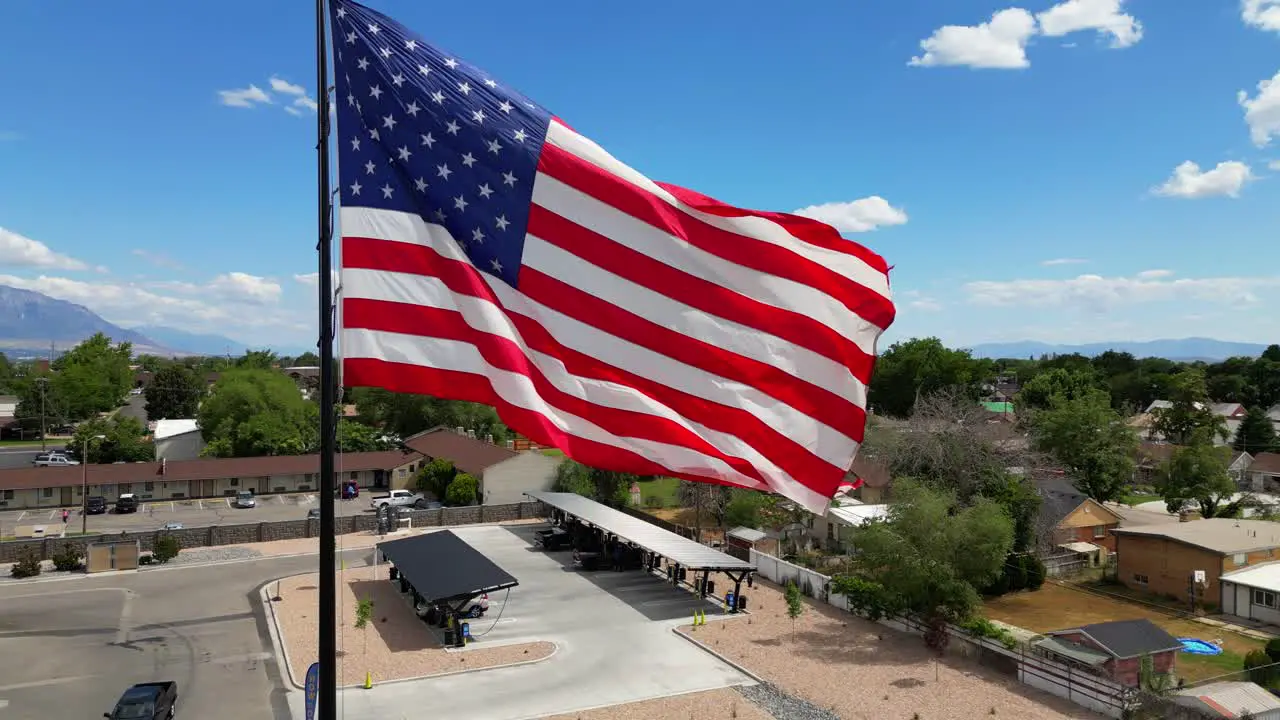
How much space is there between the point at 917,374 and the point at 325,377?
8901 cm

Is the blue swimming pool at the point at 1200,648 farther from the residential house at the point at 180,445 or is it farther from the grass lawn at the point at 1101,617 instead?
the residential house at the point at 180,445

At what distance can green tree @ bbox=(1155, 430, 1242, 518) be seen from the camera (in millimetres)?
49469

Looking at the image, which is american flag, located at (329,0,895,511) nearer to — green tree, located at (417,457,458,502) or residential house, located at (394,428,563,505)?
residential house, located at (394,428,563,505)

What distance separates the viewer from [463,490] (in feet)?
172

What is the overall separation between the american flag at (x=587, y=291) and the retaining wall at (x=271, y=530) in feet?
120

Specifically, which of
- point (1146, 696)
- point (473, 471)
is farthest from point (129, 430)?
point (1146, 696)

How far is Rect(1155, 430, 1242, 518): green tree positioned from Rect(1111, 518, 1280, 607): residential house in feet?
36.4

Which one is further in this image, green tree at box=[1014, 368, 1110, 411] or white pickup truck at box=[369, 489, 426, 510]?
green tree at box=[1014, 368, 1110, 411]

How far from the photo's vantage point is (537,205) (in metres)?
7.96

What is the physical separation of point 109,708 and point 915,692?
2099cm

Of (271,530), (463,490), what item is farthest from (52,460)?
(463,490)

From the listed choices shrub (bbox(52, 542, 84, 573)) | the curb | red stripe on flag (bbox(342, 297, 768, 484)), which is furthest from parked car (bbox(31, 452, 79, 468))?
red stripe on flag (bbox(342, 297, 768, 484))

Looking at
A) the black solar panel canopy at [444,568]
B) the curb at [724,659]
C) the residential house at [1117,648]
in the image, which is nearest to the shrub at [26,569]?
the black solar panel canopy at [444,568]

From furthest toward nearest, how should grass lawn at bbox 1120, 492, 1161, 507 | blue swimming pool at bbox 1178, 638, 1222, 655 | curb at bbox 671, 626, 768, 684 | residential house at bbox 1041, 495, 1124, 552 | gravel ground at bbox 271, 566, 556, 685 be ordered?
grass lawn at bbox 1120, 492, 1161, 507
residential house at bbox 1041, 495, 1124, 552
blue swimming pool at bbox 1178, 638, 1222, 655
gravel ground at bbox 271, 566, 556, 685
curb at bbox 671, 626, 768, 684
